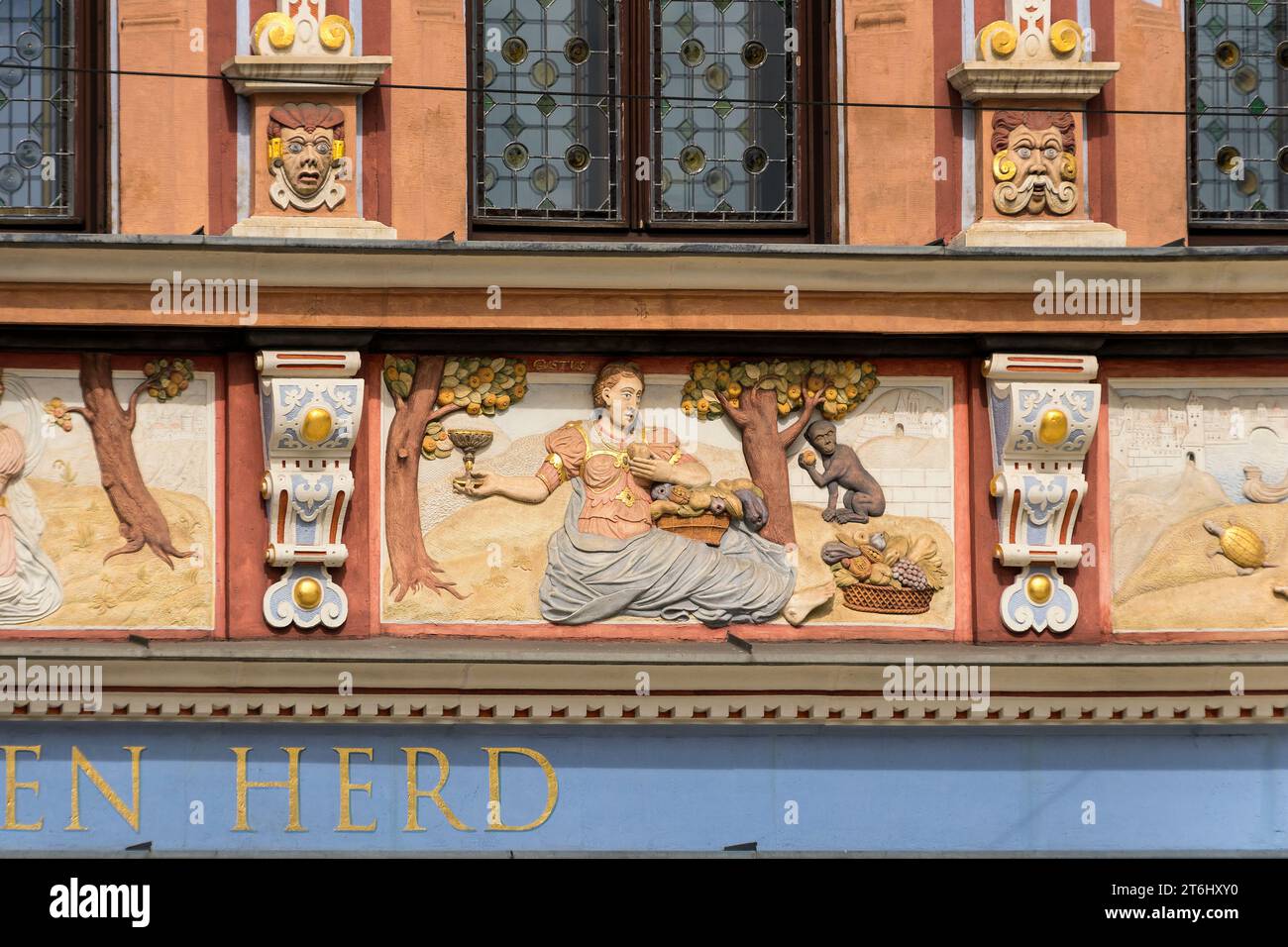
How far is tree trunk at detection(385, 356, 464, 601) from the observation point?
37.8 ft

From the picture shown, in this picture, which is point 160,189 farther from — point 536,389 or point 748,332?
point 748,332

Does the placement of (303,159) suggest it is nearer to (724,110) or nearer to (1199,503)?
(724,110)

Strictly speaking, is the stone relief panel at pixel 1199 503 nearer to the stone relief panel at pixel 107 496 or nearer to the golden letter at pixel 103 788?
the stone relief panel at pixel 107 496

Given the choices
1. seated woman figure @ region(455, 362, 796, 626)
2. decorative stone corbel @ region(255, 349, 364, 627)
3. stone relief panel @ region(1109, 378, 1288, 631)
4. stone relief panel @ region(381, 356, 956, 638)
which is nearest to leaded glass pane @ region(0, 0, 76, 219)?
decorative stone corbel @ region(255, 349, 364, 627)

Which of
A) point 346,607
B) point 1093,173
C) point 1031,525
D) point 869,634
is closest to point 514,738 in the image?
point 346,607

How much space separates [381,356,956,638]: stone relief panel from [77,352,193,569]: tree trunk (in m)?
1.04

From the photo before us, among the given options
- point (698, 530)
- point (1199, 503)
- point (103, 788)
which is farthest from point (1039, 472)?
point (103, 788)

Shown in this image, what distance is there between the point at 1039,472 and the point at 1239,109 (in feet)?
7.09

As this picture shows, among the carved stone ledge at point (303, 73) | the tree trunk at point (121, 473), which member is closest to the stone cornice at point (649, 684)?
the tree trunk at point (121, 473)

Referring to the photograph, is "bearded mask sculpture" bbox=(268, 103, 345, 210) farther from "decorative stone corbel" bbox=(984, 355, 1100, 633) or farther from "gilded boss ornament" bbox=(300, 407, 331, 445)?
"decorative stone corbel" bbox=(984, 355, 1100, 633)

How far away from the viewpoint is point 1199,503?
39.0ft

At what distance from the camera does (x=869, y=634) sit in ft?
38.4

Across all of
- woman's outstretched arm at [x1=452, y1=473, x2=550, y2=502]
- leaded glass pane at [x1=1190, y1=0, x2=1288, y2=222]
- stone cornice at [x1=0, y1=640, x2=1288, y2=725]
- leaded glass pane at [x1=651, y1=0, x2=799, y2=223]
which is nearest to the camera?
stone cornice at [x1=0, y1=640, x2=1288, y2=725]
